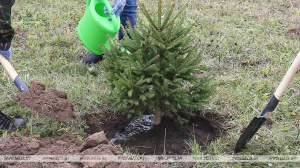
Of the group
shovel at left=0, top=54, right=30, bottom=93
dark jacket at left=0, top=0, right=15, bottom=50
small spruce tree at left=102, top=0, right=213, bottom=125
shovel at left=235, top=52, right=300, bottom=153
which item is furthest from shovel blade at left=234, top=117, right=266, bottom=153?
dark jacket at left=0, top=0, right=15, bottom=50

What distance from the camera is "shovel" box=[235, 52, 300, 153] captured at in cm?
220

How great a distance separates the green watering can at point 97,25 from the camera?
3.24 m

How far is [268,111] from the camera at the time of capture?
238 centimetres

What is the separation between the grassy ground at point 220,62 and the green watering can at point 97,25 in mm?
528

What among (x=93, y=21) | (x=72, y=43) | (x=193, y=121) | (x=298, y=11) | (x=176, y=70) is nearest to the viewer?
(x=176, y=70)

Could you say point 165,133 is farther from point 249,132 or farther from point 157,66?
point 249,132

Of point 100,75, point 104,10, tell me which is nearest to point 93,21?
point 104,10

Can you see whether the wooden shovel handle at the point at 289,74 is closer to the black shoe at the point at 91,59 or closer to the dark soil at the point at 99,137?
the dark soil at the point at 99,137

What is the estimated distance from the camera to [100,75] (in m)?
3.86

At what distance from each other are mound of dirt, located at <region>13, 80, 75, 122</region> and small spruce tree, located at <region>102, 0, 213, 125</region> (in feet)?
1.71

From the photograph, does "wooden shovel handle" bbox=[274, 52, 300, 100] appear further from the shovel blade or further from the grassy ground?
the grassy ground

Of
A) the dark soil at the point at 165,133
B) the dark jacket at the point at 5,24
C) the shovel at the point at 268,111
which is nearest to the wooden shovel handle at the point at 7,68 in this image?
the dark jacket at the point at 5,24

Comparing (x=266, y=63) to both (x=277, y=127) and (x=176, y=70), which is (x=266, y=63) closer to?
(x=277, y=127)

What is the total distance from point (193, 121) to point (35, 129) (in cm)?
174
